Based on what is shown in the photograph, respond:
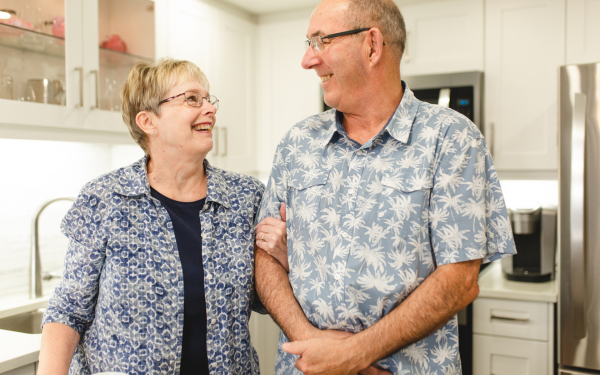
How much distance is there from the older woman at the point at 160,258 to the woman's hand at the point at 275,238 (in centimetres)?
5

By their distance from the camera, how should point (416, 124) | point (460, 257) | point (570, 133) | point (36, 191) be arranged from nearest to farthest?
point (460, 257) < point (416, 124) < point (570, 133) < point (36, 191)

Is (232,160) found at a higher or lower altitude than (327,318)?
higher

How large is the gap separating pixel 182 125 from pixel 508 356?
179 centimetres

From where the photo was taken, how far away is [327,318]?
1.12m

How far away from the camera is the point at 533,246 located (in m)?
2.45

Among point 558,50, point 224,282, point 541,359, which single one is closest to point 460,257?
point 224,282

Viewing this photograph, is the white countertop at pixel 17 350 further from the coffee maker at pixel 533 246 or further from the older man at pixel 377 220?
the coffee maker at pixel 533 246

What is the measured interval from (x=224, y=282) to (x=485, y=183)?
2.17 ft

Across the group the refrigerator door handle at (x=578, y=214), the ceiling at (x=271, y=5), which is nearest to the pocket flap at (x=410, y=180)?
the refrigerator door handle at (x=578, y=214)

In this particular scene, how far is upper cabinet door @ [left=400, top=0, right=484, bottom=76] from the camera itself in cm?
245

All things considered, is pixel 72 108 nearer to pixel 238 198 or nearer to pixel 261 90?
pixel 238 198

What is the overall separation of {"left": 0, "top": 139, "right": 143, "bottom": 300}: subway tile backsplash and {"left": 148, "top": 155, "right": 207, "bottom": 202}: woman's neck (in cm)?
88

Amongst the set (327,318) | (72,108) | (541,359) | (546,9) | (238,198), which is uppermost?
(546,9)

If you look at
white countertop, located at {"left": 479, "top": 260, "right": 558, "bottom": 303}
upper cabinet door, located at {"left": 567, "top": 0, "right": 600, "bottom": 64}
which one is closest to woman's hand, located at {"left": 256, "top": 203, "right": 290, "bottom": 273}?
white countertop, located at {"left": 479, "top": 260, "right": 558, "bottom": 303}
